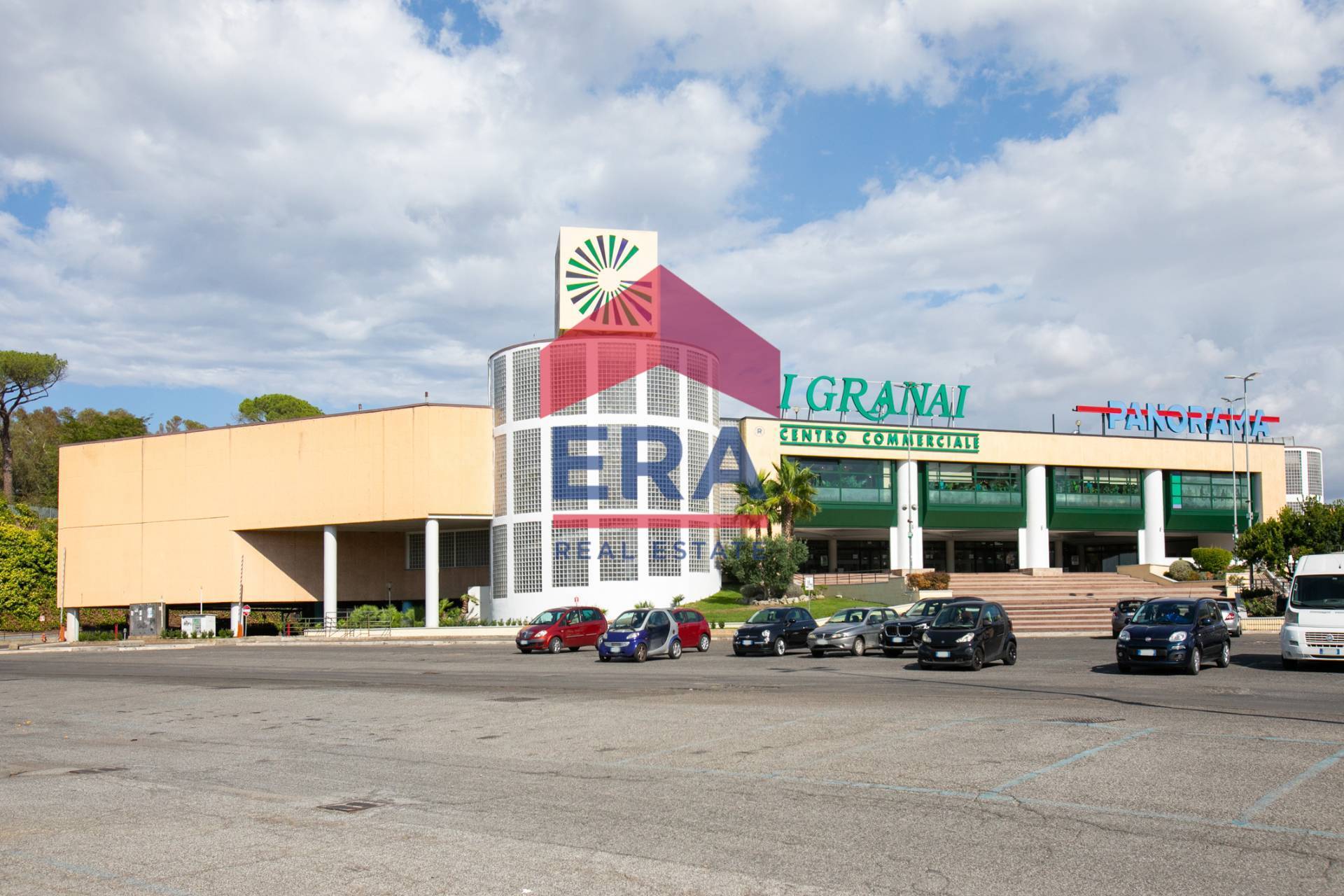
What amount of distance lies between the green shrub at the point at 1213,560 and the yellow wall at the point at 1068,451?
21.1ft

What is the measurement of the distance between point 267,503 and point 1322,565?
52658mm

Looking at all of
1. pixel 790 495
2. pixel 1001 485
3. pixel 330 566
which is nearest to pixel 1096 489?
pixel 1001 485

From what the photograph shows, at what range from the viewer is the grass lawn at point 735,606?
165ft

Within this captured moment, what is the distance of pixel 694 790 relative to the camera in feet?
36.2

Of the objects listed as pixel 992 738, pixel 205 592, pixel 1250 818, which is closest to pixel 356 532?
pixel 205 592

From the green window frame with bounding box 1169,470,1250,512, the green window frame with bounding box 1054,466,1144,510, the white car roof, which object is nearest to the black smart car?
the white car roof

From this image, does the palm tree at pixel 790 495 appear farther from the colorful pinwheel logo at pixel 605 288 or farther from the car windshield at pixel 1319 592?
the car windshield at pixel 1319 592

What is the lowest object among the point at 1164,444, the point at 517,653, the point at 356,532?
the point at 517,653

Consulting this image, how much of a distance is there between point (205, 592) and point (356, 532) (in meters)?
8.98

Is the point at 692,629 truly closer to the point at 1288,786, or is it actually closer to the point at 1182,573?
the point at 1288,786

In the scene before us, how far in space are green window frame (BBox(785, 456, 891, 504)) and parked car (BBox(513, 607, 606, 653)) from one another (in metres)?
28.3

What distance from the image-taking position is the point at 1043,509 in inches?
2763

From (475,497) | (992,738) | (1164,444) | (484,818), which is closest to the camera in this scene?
(484,818)

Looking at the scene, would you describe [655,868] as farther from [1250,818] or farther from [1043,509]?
[1043,509]
